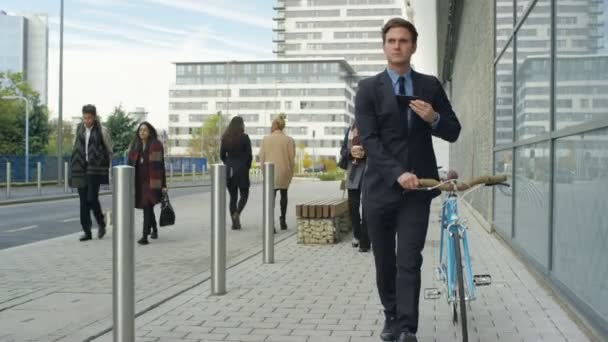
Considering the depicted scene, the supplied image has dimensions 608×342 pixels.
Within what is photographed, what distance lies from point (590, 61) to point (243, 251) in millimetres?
5923

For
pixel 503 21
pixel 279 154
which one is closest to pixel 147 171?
pixel 279 154

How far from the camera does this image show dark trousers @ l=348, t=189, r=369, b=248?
936 centimetres

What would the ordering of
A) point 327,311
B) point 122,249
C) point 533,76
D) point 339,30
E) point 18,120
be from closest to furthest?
point 122,249, point 327,311, point 533,76, point 18,120, point 339,30

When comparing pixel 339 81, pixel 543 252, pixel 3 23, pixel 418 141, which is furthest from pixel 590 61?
pixel 3 23

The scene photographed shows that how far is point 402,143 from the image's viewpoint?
4340 mm

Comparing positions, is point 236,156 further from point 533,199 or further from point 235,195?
point 533,199

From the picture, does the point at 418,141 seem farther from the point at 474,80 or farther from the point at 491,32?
the point at 474,80

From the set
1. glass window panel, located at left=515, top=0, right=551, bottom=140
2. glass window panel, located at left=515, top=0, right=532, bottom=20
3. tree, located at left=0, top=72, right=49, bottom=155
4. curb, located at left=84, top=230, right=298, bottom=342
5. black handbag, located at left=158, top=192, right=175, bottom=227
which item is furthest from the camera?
tree, located at left=0, top=72, right=49, bottom=155

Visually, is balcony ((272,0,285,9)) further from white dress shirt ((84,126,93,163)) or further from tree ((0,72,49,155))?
white dress shirt ((84,126,93,163))

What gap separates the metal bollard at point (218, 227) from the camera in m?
6.25

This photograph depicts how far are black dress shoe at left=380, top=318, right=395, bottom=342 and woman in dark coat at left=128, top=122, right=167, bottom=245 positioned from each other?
6.25 meters

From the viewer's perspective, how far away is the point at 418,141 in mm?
4375

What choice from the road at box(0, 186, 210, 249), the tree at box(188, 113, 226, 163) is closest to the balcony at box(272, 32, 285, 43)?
the tree at box(188, 113, 226, 163)

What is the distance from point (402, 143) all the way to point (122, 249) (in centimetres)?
174
